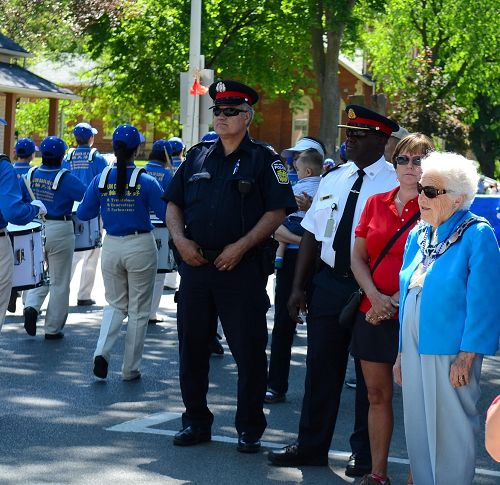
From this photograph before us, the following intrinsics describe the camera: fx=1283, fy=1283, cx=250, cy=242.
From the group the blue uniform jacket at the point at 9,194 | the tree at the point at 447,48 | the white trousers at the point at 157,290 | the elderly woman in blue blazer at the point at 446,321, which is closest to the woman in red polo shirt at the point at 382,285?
the elderly woman in blue blazer at the point at 446,321

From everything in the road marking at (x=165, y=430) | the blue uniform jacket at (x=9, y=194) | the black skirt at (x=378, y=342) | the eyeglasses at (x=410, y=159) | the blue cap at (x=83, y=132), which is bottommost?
the road marking at (x=165, y=430)

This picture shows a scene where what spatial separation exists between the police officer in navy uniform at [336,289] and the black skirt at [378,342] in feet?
1.67

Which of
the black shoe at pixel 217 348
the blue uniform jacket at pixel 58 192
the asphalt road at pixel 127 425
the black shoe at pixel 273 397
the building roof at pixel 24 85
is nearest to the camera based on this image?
the asphalt road at pixel 127 425

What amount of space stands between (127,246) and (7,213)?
5.08ft

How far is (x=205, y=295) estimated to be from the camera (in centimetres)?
786

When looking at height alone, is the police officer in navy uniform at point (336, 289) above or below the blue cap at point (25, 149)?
below

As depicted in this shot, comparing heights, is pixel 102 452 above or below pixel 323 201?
below

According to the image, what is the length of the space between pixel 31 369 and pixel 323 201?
4.05 meters

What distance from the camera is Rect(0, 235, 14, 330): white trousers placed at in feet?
29.9

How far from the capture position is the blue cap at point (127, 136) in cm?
1016

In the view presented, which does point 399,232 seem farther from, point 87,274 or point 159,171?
point 87,274

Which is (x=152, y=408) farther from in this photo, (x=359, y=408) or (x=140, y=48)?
(x=140, y=48)

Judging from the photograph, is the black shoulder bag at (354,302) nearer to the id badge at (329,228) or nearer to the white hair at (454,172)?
the id badge at (329,228)

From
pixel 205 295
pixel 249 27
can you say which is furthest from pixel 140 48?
pixel 205 295
